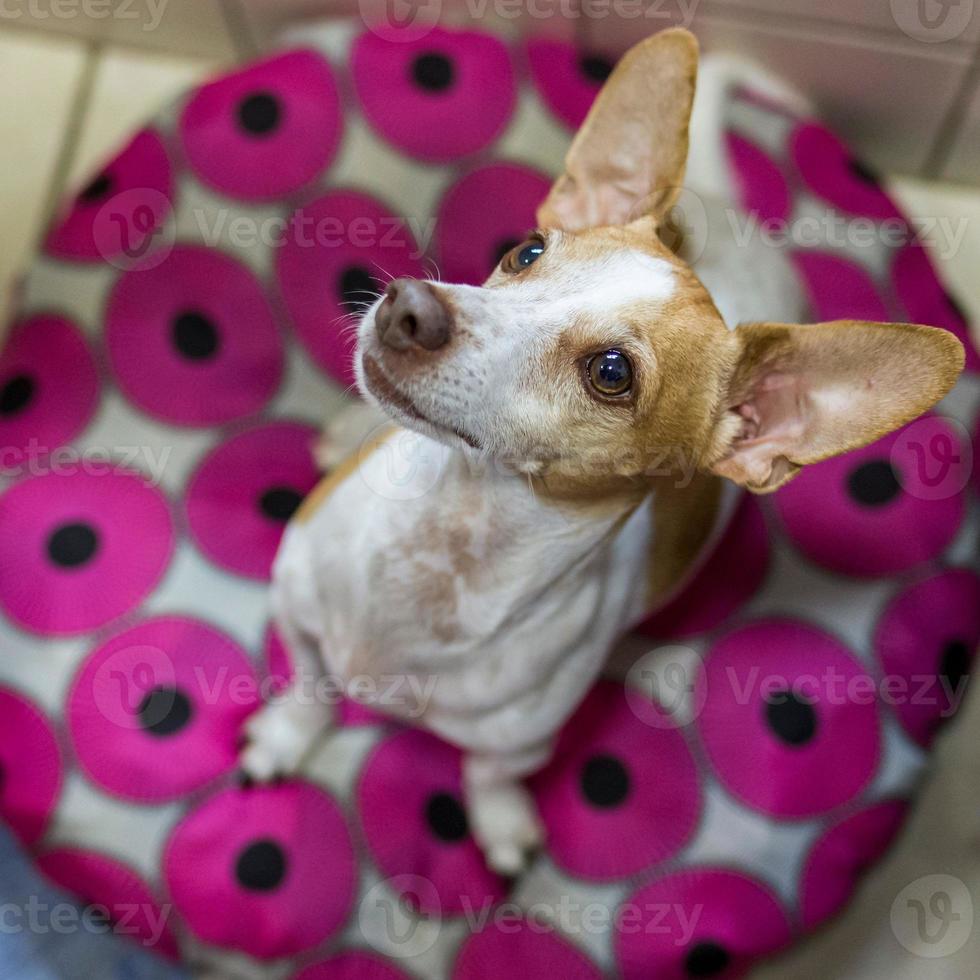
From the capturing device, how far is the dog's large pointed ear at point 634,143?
1.42 m

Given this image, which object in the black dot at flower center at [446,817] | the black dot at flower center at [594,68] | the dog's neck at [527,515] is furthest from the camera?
the black dot at flower center at [594,68]

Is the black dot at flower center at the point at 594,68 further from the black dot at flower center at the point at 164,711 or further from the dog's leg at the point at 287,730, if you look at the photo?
the black dot at flower center at the point at 164,711

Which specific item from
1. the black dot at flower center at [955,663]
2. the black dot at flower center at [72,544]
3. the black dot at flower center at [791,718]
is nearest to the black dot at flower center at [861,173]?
the black dot at flower center at [955,663]

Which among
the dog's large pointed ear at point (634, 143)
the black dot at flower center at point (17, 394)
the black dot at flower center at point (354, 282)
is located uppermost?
the dog's large pointed ear at point (634, 143)

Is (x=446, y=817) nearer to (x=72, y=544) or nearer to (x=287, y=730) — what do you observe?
(x=287, y=730)

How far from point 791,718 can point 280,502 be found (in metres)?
1.15

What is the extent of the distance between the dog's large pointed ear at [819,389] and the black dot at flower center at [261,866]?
3.94 ft

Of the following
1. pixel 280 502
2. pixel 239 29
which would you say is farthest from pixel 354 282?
pixel 239 29

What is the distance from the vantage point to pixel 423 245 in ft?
8.20

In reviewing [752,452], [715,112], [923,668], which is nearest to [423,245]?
[715,112]

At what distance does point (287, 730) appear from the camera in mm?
2158

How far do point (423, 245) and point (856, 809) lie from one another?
4.91 ft

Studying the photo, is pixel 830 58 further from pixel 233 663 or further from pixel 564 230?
pixel 233 663

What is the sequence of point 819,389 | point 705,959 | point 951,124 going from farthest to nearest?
1. point 951,124
2. point 705,959
3. point 819,389
